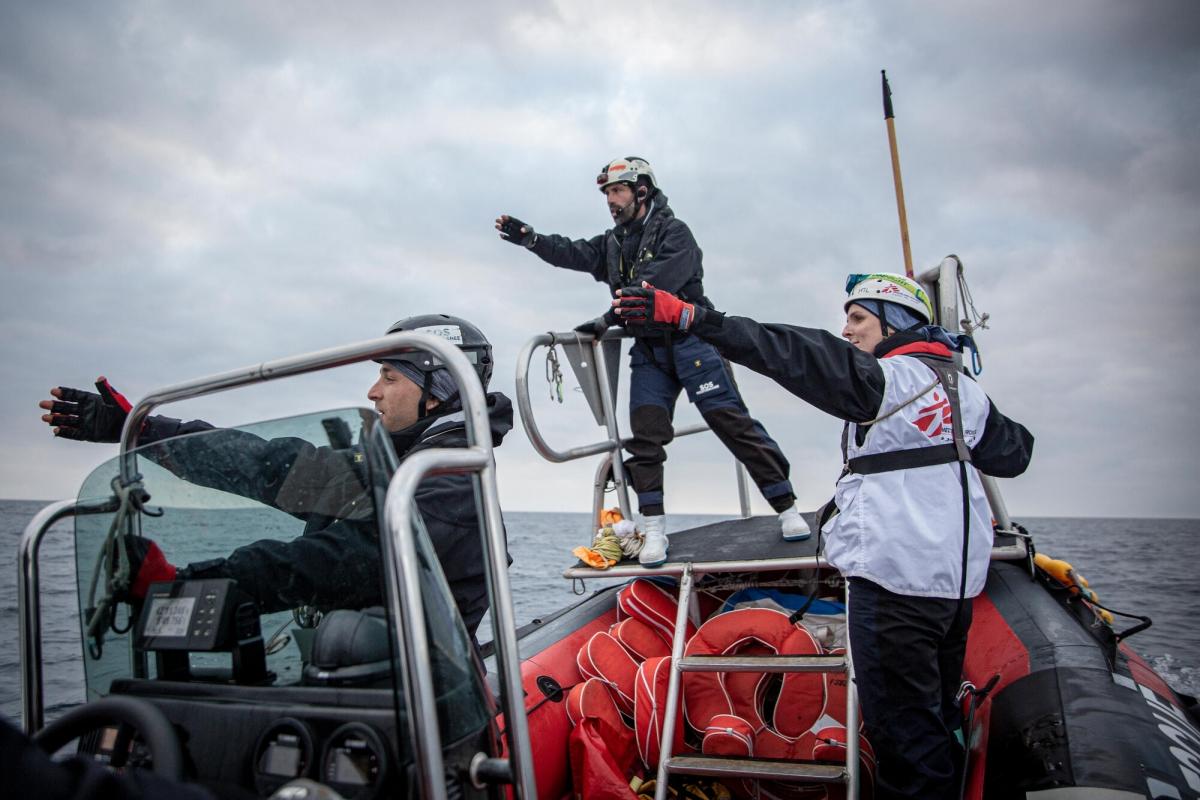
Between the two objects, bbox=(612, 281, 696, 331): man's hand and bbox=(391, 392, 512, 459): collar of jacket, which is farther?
bbox=(612, 281, 696, 331): man's hand

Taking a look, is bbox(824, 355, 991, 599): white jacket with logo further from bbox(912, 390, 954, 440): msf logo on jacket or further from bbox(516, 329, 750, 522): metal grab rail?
bbox(516, 329, 750, 522): metal grab rail

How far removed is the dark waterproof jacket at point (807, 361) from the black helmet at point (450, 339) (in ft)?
2.54

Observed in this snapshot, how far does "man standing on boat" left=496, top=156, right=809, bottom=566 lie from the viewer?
350 cm

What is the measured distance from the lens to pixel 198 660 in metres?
1.45

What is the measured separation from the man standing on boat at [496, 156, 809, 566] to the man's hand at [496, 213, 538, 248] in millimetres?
509

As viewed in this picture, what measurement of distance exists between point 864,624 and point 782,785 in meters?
0.79

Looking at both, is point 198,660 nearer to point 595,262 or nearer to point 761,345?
point 761,345

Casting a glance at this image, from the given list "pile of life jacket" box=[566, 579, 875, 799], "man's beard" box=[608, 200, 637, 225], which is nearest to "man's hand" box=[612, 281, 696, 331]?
"pile of life jacket" box=[566, 579, 875, 799]

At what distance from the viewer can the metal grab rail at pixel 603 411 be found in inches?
132

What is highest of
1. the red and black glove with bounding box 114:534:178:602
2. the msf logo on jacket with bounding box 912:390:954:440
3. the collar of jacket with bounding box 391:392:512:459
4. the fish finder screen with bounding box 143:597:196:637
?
the collar of jacket with bounding box 391:392:512:459

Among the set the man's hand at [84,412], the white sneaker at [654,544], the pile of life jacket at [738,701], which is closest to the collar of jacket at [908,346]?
the pile of life jacket at [738,701]

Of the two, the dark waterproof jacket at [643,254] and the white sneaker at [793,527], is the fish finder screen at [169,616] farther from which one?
the white sneaker at [793,527]

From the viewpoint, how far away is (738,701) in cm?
288

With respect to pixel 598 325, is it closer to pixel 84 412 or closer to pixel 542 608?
pixel 84 412
